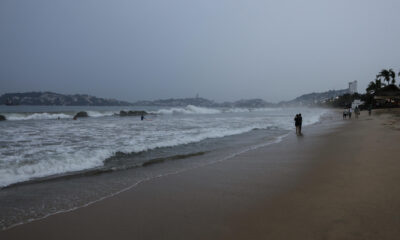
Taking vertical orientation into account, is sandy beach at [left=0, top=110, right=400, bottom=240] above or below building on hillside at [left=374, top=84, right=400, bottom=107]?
below

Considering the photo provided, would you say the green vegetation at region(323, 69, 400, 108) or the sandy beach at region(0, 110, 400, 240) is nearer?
the sandy beach at region(0, 110, 400, 240)

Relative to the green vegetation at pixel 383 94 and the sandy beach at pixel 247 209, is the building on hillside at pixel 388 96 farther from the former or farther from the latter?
the sandy beach at pixel 247 209

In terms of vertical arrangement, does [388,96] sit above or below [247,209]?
above

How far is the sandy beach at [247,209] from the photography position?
11.2 ft

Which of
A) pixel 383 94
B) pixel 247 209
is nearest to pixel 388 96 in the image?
pixel 383 94

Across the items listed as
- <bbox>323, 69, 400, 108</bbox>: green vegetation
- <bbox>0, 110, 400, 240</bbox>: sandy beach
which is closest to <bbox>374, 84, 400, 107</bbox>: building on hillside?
<bbox>323, 69, 400, 108</bbox>: green vegetation

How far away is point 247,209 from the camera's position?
14.0 feet

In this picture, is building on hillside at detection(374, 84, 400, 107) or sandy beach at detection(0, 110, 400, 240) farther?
building on hillside at detection(374, 84, 400, 107)

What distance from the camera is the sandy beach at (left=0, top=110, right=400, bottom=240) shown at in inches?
134

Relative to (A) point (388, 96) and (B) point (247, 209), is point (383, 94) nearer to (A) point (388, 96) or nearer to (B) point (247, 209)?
(A) point (388, 96)

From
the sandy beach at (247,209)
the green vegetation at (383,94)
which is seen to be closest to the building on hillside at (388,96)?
the green vegetation at (383,94)

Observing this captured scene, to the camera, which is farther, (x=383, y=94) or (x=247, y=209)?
(x=383, y=94)

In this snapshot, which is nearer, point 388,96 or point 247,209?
point 247,209

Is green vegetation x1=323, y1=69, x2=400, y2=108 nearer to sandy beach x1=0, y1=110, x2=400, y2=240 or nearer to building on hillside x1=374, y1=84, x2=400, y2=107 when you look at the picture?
building on hillside x1=374, y1=84, x2=400, y2=107
